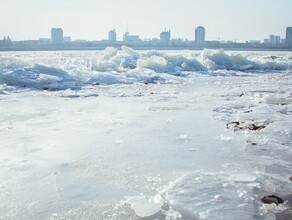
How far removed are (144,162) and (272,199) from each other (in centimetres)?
136

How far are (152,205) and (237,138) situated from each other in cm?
233

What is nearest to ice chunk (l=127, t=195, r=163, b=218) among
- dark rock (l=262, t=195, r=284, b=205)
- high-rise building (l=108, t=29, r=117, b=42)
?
dark rock (l=262, t=195, r=284, b=205)

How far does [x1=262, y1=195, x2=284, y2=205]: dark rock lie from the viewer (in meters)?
2.41

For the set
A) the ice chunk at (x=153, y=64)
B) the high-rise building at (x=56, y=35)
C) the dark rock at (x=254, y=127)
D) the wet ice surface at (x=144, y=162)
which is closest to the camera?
the wet ice surface at (x=144, y=162)

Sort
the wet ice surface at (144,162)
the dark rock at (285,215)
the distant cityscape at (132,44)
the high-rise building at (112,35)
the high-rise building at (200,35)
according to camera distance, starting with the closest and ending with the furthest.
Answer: the dark rock at (285,215) → the wet ice surface at (144,162) → the distant cityscape at (132,44) → the high-rise building at (200,35) → the high-rise building at (112,35)

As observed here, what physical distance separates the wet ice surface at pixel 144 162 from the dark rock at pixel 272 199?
0.05m

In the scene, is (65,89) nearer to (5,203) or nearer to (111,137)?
(111,137)

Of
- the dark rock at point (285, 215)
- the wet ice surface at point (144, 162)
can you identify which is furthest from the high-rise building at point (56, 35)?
the dark rock at point (285, 215)

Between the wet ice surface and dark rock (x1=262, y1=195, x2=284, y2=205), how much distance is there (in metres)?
0.05

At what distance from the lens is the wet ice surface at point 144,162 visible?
2340 mm

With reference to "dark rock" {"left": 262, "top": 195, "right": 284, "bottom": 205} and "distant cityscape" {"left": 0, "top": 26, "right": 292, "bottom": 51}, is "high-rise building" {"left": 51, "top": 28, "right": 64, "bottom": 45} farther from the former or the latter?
"dark rock" {"left": 262, "top": 195, "right": 284, "bottom": 205}

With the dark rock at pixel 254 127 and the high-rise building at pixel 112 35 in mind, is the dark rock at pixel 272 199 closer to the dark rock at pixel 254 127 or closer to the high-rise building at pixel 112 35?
the dark rock at pixel 254 127

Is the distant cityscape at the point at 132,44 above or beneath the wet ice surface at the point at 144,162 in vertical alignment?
above

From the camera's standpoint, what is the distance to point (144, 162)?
3.35 m
